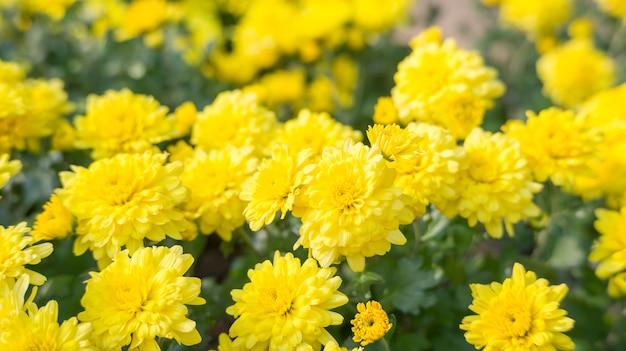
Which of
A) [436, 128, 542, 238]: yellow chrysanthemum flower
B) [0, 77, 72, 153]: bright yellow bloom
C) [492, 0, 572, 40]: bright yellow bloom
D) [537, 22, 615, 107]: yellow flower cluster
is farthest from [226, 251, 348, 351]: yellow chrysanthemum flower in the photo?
[492, 0, 572, 40]: bright yellow bloom

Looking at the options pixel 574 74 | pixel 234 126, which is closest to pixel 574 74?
pixel 574 74

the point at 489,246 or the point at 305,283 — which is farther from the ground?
the point at 305,283

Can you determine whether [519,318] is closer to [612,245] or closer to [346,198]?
[346,198]

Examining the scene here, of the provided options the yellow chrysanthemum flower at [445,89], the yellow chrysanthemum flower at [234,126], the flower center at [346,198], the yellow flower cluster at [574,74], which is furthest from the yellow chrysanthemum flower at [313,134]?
the yellow flower cluster at [574,74]

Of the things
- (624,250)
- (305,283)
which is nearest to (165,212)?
(305,283)

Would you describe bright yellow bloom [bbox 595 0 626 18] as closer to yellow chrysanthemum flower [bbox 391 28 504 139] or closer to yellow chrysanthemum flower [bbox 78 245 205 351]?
yellow chrysanthemum flower [bbox 391 28 504 139]

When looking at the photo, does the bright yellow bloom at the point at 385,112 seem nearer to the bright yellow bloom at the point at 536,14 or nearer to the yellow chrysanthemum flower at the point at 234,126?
the yellow chrysanthemum flower at the point at 234,126

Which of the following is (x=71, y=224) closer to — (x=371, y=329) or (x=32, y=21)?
(x=371, y=329)
